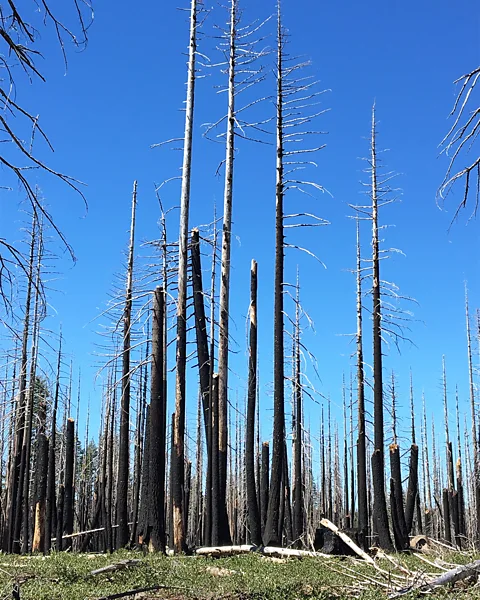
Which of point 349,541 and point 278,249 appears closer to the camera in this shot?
point 349,541

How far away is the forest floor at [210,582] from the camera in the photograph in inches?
292

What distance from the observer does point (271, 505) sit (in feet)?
48.4

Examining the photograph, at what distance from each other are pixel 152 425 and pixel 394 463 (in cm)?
775

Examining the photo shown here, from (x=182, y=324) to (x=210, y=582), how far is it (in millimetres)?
6791

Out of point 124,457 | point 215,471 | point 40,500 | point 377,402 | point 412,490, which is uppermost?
point 377,402

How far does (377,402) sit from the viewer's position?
703 inches

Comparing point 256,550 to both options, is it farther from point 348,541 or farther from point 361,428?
point 361,428

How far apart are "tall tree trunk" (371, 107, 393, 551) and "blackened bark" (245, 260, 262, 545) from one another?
3357 millimetres

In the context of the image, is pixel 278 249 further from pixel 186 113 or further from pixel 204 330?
pixel 186 113

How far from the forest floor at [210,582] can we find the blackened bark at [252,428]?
13.3 feet

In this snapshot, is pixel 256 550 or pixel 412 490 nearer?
pixel 256 550

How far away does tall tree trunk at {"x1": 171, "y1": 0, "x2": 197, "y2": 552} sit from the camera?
45.1 feet

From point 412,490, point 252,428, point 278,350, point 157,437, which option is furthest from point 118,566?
point 412,490

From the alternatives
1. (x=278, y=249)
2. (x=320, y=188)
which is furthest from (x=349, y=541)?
(x=320, y=188)
